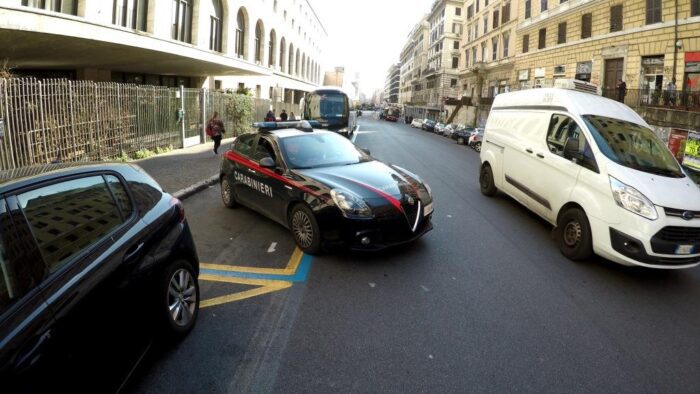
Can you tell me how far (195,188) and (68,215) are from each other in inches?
275

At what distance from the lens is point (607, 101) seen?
7.01 m

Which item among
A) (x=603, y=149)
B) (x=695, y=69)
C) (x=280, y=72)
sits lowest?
(x=603, y=149)

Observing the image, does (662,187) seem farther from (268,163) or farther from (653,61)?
(653,61)

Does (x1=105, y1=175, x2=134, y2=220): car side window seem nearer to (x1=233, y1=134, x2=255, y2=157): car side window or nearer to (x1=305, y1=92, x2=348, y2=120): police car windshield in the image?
(x1=233, y1=134, x2=255, y2=157): car side window

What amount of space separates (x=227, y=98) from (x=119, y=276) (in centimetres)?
2098

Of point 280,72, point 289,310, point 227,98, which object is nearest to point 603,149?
point 289,310

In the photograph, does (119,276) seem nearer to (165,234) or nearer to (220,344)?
(165,234)

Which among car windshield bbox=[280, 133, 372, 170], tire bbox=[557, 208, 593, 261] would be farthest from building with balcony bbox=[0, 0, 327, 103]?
tire bbox=[557, 208, 593, 261]

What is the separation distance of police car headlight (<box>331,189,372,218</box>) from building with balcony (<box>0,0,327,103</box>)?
36.5 ft


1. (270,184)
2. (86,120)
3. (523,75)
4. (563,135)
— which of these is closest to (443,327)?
(270,184)

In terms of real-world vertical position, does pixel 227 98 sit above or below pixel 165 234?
above

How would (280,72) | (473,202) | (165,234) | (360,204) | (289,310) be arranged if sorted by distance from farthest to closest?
(280,72)
(473,202)
(360,204)
(289,310)
(165,234)

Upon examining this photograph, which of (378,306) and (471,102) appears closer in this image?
(378,306)

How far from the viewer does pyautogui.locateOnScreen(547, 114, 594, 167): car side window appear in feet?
19.7
